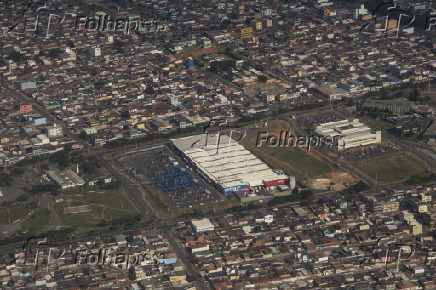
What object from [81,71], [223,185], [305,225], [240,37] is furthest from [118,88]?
[305,225]

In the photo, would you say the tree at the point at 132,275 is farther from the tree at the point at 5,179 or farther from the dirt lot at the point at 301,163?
the tree at the point at 5,179

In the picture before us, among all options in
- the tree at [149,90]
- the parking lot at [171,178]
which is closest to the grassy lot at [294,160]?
the parking lot at [171,178]

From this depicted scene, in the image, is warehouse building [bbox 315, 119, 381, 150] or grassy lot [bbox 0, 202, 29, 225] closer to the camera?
grassy lot [bbox 0, 202, 29, 225]

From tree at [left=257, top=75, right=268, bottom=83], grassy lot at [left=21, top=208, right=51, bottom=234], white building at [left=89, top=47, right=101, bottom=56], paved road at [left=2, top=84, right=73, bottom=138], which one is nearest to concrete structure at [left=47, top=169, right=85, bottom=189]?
grassy lot at [left=21, top=208, right=51, bottom=234]

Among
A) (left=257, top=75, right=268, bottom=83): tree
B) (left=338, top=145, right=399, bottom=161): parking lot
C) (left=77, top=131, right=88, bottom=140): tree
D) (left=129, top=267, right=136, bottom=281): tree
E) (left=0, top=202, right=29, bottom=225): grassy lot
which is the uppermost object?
(left=129, top=267, right=136, bottom=281): tree

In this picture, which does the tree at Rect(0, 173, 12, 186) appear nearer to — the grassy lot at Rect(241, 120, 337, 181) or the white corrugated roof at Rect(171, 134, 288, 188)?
the white corrugated roof at Rect(171, 134, 288, 188)

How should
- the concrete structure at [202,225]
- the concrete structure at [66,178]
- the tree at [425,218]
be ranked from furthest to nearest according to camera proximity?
the concrete structure at [66,178] < the concrete structure at [202,225] < the tree at [425,218]

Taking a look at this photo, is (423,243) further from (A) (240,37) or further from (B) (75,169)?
(A) (240,37)
